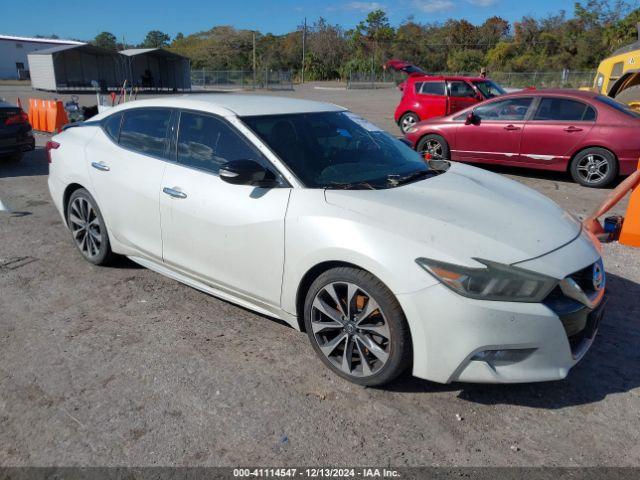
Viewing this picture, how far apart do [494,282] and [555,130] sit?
6887 mm

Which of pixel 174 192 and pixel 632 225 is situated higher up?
pixel 174 192

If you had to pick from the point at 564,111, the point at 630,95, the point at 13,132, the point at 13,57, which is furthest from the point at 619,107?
the point at 13,57

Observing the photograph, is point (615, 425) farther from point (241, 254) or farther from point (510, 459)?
point (241, 254)

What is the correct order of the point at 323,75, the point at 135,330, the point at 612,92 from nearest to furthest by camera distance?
the point at 135,330 < the point at 612,92 < the point at 323,75

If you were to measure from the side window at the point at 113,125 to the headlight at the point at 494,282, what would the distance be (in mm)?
3204

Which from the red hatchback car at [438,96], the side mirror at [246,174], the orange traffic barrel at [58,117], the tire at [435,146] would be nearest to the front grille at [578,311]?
the side mirror at [246,174]

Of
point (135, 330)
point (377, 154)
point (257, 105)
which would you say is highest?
point (257, 105)

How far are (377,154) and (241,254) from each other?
1314 millimetres

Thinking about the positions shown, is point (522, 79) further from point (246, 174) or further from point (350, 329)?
point (350, 329)

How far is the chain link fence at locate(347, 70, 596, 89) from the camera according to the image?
42188mm

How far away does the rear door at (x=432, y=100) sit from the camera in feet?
47.9

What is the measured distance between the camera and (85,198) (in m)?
4.72

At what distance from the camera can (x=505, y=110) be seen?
30.0 feet

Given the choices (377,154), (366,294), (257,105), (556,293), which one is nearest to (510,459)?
(556,293)
